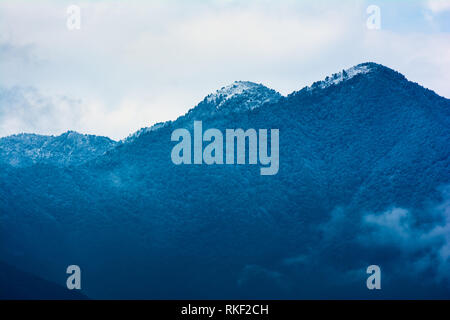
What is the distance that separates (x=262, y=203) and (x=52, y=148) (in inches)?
740

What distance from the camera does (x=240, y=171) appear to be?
1479 inches

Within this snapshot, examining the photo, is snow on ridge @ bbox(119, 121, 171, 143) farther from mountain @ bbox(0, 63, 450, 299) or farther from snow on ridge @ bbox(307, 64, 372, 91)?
snow on ridge @ bbox(307, 64, 372, 91)

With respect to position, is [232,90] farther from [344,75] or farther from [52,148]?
[52,148]

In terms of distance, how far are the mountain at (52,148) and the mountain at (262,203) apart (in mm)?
3056

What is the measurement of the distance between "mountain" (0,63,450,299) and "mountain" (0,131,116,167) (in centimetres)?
306

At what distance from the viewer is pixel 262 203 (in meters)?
35.7

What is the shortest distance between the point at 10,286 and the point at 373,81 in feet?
82.4

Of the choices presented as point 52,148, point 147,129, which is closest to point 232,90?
point 147,129

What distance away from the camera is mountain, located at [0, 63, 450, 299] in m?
31.2

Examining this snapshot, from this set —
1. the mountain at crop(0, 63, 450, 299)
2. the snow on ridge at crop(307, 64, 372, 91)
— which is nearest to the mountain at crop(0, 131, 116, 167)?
the mountain at crop(0, 63, 450, 299)

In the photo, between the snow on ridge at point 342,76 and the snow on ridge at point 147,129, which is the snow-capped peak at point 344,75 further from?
the snow on ridge at point 147,129

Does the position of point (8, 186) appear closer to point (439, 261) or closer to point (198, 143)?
point (198, 143)

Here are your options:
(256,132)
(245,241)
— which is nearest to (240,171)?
(256,132)

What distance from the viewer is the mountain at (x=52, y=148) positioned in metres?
43.5
